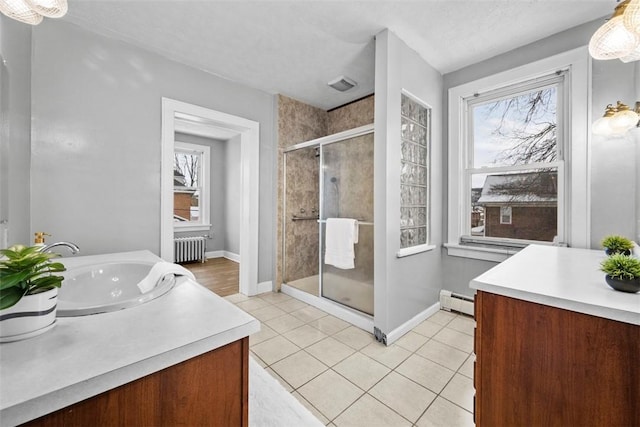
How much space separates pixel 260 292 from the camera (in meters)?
3.14

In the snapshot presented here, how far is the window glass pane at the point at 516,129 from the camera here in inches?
85.5

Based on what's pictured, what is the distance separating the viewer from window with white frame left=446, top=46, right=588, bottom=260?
1.95 meters

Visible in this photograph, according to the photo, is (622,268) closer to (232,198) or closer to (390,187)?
(390,187)

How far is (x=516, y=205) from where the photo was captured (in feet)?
7.63

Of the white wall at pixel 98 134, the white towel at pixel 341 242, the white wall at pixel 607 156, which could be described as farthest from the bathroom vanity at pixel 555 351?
the white wall at pixel 98 134

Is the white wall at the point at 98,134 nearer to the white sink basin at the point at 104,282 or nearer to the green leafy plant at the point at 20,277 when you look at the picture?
the white sink basin at the point at 104,282

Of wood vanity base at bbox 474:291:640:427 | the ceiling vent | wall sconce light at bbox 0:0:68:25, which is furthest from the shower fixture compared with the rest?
wall sconce light at bbox 0:0:68:25

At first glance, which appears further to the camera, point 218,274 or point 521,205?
point 218,274

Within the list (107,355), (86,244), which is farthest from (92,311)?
(86,244)

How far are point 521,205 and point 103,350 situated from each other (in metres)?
2.92

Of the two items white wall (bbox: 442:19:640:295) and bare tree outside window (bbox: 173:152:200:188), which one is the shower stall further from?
bare tree outside window (bbox: 173:152:200:188)

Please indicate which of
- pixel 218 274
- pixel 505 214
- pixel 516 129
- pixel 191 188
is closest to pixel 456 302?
pixel 505 214

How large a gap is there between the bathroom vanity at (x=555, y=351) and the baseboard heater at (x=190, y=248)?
15.6ft

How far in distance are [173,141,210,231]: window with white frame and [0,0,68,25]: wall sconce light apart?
157 inches
